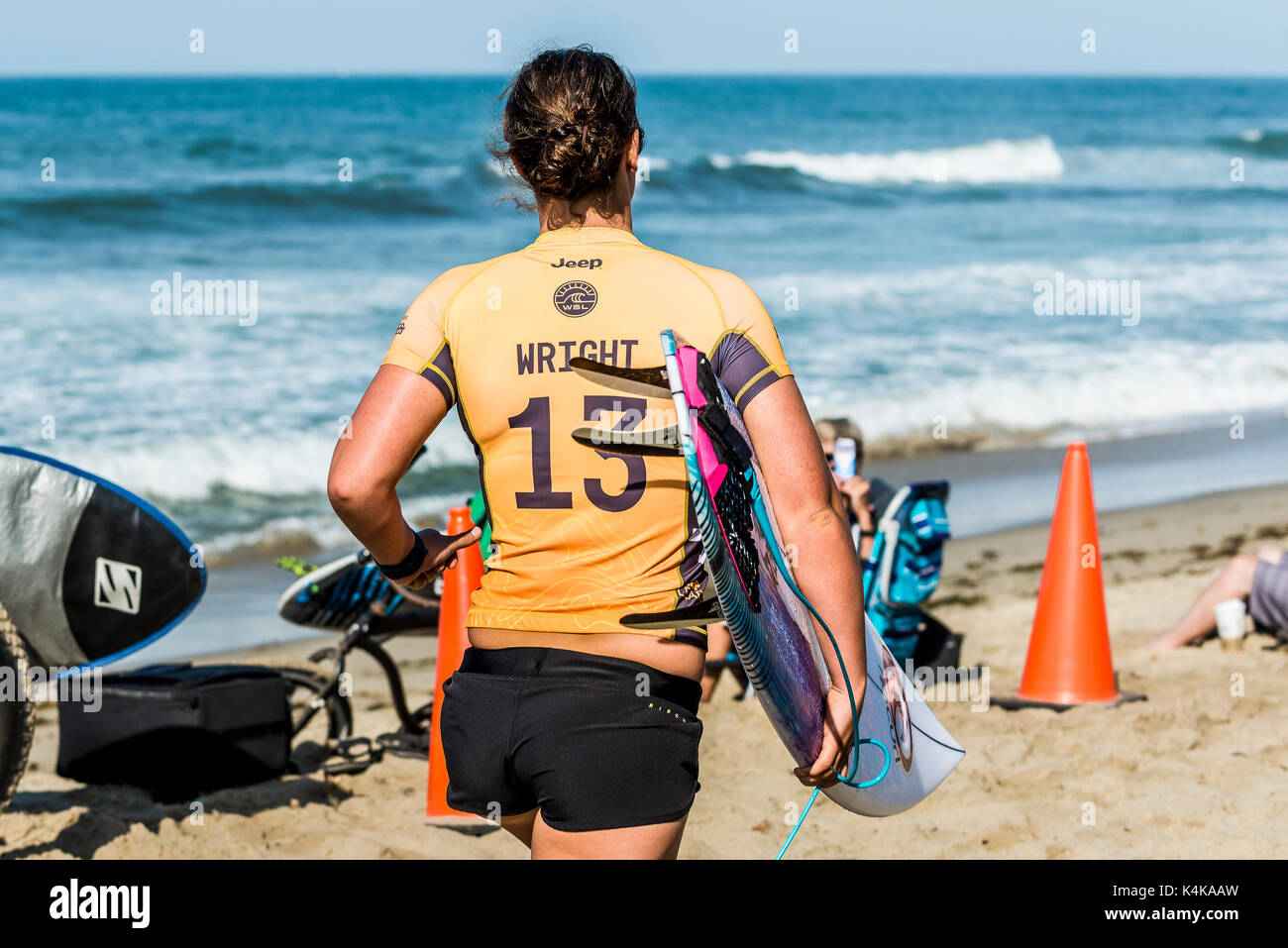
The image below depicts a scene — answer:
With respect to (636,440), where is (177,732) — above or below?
below

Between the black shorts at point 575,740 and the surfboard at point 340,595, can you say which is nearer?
the black shorts at point 575,740

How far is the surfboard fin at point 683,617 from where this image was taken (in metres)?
1.96

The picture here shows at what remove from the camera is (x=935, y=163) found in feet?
131

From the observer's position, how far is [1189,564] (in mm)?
7816

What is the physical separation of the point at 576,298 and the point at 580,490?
29 cm

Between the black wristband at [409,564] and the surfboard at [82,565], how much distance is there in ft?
7.28

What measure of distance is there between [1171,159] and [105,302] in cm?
3591

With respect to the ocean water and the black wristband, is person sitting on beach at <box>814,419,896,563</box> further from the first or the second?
the black wristband

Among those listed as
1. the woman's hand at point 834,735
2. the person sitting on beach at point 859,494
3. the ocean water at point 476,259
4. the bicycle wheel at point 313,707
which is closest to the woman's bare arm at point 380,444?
the ocean water at point 476,259

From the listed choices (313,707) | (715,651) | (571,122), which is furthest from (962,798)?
(571,122)

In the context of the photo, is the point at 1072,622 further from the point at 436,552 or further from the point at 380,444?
the point at 380,444

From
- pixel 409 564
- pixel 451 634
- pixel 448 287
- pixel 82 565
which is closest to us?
pixel 448 287

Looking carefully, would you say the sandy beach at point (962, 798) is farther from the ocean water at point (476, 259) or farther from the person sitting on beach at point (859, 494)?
the ocean water at point (476, 259)
